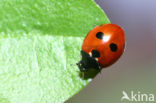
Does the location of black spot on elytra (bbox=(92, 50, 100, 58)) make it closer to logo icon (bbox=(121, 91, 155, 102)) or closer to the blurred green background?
logo icon (bbox=(121, 91, 155, 102))

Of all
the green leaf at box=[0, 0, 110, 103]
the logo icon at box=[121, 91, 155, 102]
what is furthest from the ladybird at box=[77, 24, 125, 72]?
the logo icon at box=[121, 91, 155, 102]

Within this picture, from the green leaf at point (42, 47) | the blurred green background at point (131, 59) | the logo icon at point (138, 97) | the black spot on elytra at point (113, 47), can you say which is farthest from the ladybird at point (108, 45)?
the blurred green background at point (131, 59)

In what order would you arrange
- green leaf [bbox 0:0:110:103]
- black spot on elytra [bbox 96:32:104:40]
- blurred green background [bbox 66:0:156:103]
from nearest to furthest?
1. green leaf [bbox 0:0:110:103]
2. black spot on elytra [bbox 96:32:104:40]
3. blurred green background [bbox 66:0:156:103]

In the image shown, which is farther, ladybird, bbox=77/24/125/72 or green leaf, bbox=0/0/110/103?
ladybird, bbox=77/24/125/72

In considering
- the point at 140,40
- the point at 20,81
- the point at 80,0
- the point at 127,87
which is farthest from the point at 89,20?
the point at 140,40

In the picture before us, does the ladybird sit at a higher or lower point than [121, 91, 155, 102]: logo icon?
higher

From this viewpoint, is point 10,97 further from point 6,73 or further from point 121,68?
point 121,68

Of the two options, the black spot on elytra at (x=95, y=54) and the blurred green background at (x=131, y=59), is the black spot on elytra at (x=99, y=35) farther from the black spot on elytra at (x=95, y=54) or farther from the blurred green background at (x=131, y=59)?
the blurred green background at (x=131, y=59)
